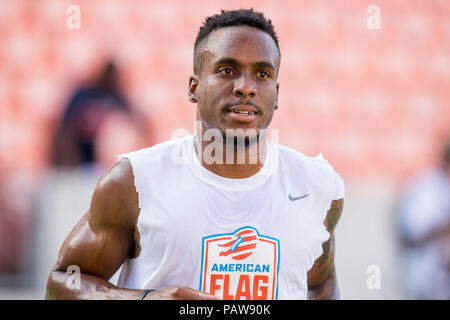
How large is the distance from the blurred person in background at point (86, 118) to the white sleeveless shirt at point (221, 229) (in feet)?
10.7

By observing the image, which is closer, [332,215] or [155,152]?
[155,152]

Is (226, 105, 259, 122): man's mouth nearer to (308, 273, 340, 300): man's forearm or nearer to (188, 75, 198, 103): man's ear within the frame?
(188, 75, 198, 103): man's ear

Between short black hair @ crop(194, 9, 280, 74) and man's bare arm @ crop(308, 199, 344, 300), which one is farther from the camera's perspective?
man's bare arm @ crop(308, 199, 344, 300)

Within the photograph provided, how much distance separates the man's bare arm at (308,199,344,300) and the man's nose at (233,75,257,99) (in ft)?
2.32

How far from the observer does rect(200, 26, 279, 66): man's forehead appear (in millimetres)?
2879

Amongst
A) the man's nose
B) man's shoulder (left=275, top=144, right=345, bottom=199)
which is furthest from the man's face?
man's shoulder (left=275, top=144, right=345, bottom=199)

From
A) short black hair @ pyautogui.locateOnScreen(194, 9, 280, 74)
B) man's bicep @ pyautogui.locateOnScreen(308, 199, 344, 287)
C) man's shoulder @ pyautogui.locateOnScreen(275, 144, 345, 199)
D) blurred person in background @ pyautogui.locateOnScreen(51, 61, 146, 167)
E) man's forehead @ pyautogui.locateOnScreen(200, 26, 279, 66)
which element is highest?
blurred person in background @ pyautogui.locateOnScreen(51, 61, 146, 167)

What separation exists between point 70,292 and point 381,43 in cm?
694

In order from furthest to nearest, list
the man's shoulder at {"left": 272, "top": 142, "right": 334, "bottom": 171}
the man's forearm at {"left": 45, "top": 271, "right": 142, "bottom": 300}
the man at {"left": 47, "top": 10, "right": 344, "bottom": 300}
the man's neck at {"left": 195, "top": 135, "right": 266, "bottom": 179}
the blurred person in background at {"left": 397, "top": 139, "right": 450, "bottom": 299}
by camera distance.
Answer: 1. the blurred person in background at {"left": 397, "top": 139, "right": 450, "bottom": 299}
2. the man's shoulder at {"left": 272, "top": 142, "right": 334, "bottom": 171}
3. the man's neck at {"left": 195, "top": 135, "right": 266, "bottom": 179}
4. the man at {"left": 47, "top": 10, "right": 344, "bottom": 300}
5. the man's forearm at {"left": 45, "top": 271, "right": 142, "bottom": 300}

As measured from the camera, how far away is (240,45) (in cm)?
289

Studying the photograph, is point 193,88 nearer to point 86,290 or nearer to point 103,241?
point 103,241

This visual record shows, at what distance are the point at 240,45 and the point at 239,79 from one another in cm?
15

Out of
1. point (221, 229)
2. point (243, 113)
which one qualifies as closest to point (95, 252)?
point (221, 229)

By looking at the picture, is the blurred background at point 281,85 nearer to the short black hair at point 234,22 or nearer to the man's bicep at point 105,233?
the short black hair at point 234,22
